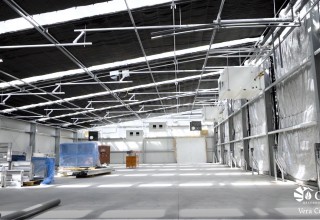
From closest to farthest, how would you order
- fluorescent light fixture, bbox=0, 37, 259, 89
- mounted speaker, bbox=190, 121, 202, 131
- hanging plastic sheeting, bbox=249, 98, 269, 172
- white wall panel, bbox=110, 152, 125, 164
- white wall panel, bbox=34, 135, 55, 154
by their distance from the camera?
fluorescent light fixture, bbox=0, 37, 259, 89, hanging plastic sheeting, bbox=249, 98, 269, 172, mounted speaker, bbox=190, 121, 202, 131, white wall panel, bbox=34, 135, 55, 154, white wall panel, bbox=110, 152, 125, 164

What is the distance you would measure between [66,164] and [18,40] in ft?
30.9

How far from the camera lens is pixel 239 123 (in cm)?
2055

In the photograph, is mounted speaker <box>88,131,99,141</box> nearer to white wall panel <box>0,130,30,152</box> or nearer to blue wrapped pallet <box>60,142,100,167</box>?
white wall panel <box>0,130,30,152</box>

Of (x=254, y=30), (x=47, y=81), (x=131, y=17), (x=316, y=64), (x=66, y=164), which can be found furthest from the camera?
(x=66, y=164)

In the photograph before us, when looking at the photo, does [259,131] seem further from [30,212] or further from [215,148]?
[215,148]

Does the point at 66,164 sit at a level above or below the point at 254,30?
below

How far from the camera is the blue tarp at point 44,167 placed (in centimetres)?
1288

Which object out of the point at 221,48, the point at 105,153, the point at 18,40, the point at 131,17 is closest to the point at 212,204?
the point at 131,17

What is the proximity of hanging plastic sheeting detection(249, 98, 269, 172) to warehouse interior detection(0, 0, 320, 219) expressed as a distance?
0.33ft

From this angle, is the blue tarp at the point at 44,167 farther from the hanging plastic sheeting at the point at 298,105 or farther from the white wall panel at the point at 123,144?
the white wall panel at the point at 123,144

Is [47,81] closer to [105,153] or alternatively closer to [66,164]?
[66,164]

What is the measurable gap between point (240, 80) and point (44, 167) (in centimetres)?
955

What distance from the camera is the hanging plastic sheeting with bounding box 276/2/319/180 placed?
938 cm

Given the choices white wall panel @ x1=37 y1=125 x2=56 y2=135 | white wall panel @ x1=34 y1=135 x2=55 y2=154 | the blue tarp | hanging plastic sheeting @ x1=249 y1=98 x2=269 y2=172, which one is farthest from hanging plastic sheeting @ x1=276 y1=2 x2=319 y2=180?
white wall panel @ x1=37 y1=125 x2=56 y2=135
